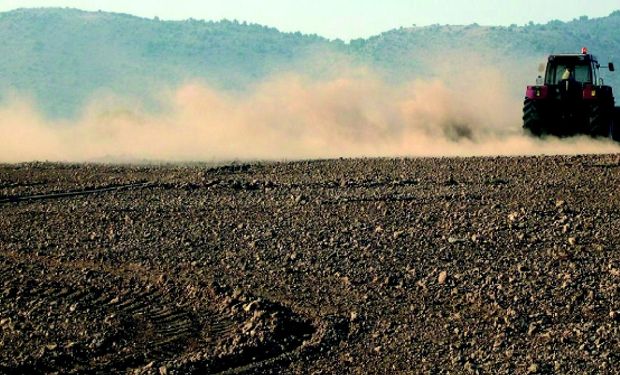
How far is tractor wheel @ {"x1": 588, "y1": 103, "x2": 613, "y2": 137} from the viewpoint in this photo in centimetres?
2590

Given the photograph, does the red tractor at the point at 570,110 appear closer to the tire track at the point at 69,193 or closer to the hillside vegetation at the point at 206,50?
the tire track at the point at 69,193

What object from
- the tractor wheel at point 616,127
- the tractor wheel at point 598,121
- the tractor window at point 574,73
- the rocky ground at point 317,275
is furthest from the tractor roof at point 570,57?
the rocky ground at point 317,275

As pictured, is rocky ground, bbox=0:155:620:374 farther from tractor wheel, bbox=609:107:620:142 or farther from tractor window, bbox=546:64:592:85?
tractor window, bbox=546:64:592:85

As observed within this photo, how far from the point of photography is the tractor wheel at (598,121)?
85.0 feet

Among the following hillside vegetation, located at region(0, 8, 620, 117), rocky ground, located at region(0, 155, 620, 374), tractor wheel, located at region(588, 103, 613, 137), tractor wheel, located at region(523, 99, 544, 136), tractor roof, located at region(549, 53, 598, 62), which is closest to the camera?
rocky ground, located at region(0, 155, 620, 374)

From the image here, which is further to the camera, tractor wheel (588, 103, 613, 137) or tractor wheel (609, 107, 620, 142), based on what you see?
tractor wheel (609, 107, 620, 142)

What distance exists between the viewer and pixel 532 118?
26344 mm

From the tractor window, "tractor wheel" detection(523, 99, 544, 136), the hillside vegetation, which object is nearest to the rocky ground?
"tractor wheel" detection(523, 99, 544, 136)

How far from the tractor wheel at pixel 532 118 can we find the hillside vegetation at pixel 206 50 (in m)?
71.4

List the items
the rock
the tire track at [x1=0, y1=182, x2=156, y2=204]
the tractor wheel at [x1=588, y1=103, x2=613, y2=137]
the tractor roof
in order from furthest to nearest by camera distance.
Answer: the tractor roof < the tractor wheel at [x1=588, y1=103, x2=613, y2=137] < the tire track at [x1=0, y1=182, x2=156, y2=204] < the rock

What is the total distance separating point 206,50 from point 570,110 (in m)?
97.6

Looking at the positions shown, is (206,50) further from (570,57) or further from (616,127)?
(616,127)

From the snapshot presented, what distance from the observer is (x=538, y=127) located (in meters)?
26.5

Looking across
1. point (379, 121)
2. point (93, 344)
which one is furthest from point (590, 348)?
point (379, 121)
